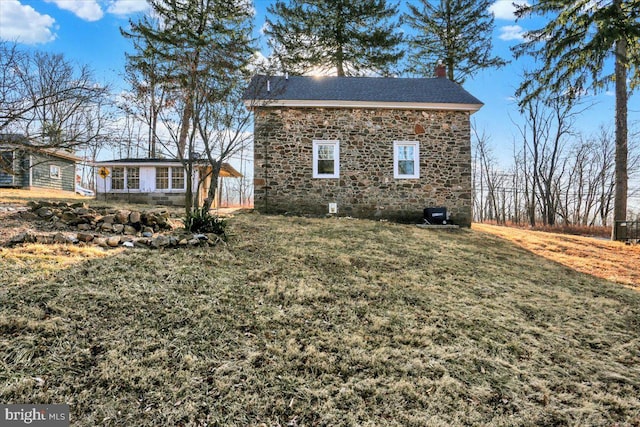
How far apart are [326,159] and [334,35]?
10.2m

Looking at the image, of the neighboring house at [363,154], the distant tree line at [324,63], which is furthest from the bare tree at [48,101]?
the neighboring house at [363,154]

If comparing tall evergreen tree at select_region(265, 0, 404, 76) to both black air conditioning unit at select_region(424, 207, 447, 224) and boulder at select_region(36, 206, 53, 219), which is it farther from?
boulder at select_region(36, 206, 53, 219)

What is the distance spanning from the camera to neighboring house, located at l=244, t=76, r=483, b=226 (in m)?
10.9

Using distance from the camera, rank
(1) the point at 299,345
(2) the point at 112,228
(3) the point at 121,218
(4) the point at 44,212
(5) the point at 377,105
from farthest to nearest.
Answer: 1. (5) the point at 377,105
2. (3) the point at 121,218
3. (4) the point at 44,212
4. (2) the point at 112,228
5. (1) the point at 299,345

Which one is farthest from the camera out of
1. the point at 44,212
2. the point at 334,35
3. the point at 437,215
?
the point at 334,35

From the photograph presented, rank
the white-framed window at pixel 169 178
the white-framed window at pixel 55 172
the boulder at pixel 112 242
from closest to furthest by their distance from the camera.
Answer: the boulder at pixel 112 242, the white-framed window at pixel 169 178, the white-framed window at pixel 55 172

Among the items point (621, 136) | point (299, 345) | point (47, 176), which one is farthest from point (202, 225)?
point (47, 176)

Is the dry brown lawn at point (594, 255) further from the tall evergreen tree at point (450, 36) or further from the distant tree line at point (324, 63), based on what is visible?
the tall evergreen tree at point (450, 36)

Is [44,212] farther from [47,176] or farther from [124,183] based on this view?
[47,176]

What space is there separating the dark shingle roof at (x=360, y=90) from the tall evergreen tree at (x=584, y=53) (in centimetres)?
338

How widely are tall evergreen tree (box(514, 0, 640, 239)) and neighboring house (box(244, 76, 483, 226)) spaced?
12.8 ft

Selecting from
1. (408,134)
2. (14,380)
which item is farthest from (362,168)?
(14,380)

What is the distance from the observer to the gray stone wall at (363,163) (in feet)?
35.8

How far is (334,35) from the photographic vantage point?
17.4 m
